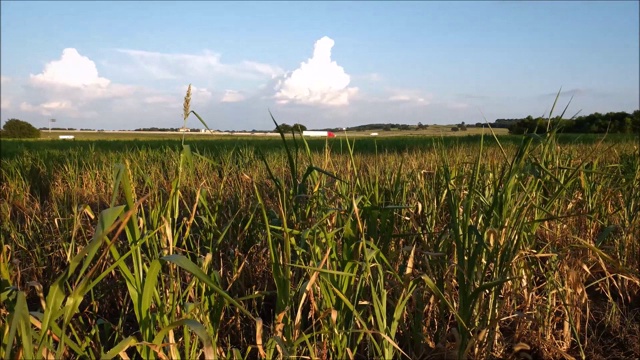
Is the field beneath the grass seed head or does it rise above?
beneath

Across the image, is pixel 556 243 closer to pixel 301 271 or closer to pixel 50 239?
pixel 301 271

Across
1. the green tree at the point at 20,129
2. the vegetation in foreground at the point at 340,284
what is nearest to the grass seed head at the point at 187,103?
the vegetation in foreground at the point at 340,284

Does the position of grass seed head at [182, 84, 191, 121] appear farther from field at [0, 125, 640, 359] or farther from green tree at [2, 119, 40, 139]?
green tree at [2, 119, 40, 139]

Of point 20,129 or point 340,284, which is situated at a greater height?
point 20,129

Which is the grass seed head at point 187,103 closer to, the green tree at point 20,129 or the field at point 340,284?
the field at point 340,284

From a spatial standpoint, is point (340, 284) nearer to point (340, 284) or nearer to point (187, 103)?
point (340, 284)

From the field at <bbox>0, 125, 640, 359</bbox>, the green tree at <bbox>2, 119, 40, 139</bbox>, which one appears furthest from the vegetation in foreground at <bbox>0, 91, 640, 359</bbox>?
the green tree at <bbox>2, 119, 40, 139</bbox>

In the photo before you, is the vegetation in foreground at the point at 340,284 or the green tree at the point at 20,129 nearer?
the vegetation in foreground at the point at 340,284

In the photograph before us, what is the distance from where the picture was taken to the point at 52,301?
121 centimetres

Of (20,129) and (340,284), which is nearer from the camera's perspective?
(340,284)

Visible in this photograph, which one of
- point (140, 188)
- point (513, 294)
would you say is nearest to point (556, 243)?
point (513, 294)

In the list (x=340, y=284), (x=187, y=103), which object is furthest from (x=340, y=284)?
(x=187, y=103)

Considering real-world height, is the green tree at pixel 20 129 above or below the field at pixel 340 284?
above

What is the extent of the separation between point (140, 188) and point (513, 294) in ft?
10.0
